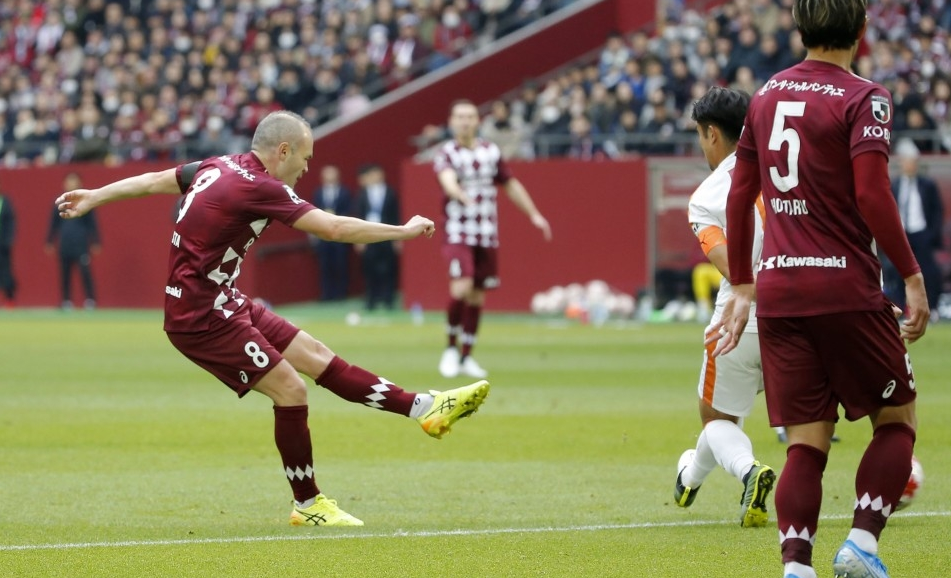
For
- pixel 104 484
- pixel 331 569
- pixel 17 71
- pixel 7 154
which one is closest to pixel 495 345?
pixel 104 484

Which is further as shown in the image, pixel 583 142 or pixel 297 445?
pixel 583 142

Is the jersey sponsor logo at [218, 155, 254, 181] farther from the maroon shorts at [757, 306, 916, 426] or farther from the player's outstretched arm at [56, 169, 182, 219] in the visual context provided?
the maroon shorts at [757, 306, 916, 426]

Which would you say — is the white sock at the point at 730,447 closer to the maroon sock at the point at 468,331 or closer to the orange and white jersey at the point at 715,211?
the orange and white jersey at the point at 715,211

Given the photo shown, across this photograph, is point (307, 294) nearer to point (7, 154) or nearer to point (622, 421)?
point (7, 154)

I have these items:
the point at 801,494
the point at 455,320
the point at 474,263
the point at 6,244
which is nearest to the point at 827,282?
the point at 801,494

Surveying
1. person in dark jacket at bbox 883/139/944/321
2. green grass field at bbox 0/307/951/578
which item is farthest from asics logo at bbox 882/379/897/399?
person in dark jacket at bbox 883/139/944/321

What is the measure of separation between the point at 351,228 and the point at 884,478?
2729mm

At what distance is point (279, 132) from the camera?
24.6 ft

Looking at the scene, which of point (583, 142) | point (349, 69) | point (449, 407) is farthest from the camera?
point (349, 69)

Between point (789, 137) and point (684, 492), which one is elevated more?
point (789, 137)

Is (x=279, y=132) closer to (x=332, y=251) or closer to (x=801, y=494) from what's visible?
(x=801, y=494)

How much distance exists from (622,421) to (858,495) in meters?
6.53

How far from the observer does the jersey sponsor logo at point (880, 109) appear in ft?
17.0

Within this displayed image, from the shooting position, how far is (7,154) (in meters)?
31.7
